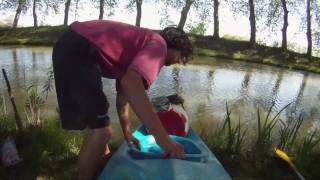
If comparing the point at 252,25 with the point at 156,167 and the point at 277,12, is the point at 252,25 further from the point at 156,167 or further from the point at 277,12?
the point at 156,167

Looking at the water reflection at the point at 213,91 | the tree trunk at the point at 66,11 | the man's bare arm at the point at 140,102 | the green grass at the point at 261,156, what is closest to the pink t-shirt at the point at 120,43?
the man's bare arm at the point at 140,102

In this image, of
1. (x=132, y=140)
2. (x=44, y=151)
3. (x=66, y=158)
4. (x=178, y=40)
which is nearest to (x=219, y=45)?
(x=66, y=158)

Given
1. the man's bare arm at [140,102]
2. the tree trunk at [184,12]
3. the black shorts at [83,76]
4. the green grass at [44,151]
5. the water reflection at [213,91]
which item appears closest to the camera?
the man's bare arm at [140,102]

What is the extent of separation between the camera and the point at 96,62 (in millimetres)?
3143

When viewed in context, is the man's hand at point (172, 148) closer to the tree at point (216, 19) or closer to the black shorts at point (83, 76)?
the black shorts at point (83, 76)

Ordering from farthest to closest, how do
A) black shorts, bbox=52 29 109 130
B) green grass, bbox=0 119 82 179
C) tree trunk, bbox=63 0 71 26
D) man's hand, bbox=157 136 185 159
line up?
tree trunk, bbox=63 0 71 26, green grass, bbox=0 119 82 179, black shorts, bbox=52 29 109 130, man's hand, bbox=157 136 185 159

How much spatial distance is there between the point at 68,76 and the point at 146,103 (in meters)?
0.74

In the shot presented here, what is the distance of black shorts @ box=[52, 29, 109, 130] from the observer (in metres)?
3.10

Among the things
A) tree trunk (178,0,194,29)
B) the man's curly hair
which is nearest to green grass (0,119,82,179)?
the man's curly hair

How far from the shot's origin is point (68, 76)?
124 inches

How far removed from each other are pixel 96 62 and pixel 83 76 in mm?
139

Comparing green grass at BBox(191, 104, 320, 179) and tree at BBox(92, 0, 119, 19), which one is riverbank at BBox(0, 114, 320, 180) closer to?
green grass at BBox(191, 104, 320, 179)

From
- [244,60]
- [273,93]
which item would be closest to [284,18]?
[244,60]

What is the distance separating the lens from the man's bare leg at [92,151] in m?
3.18
